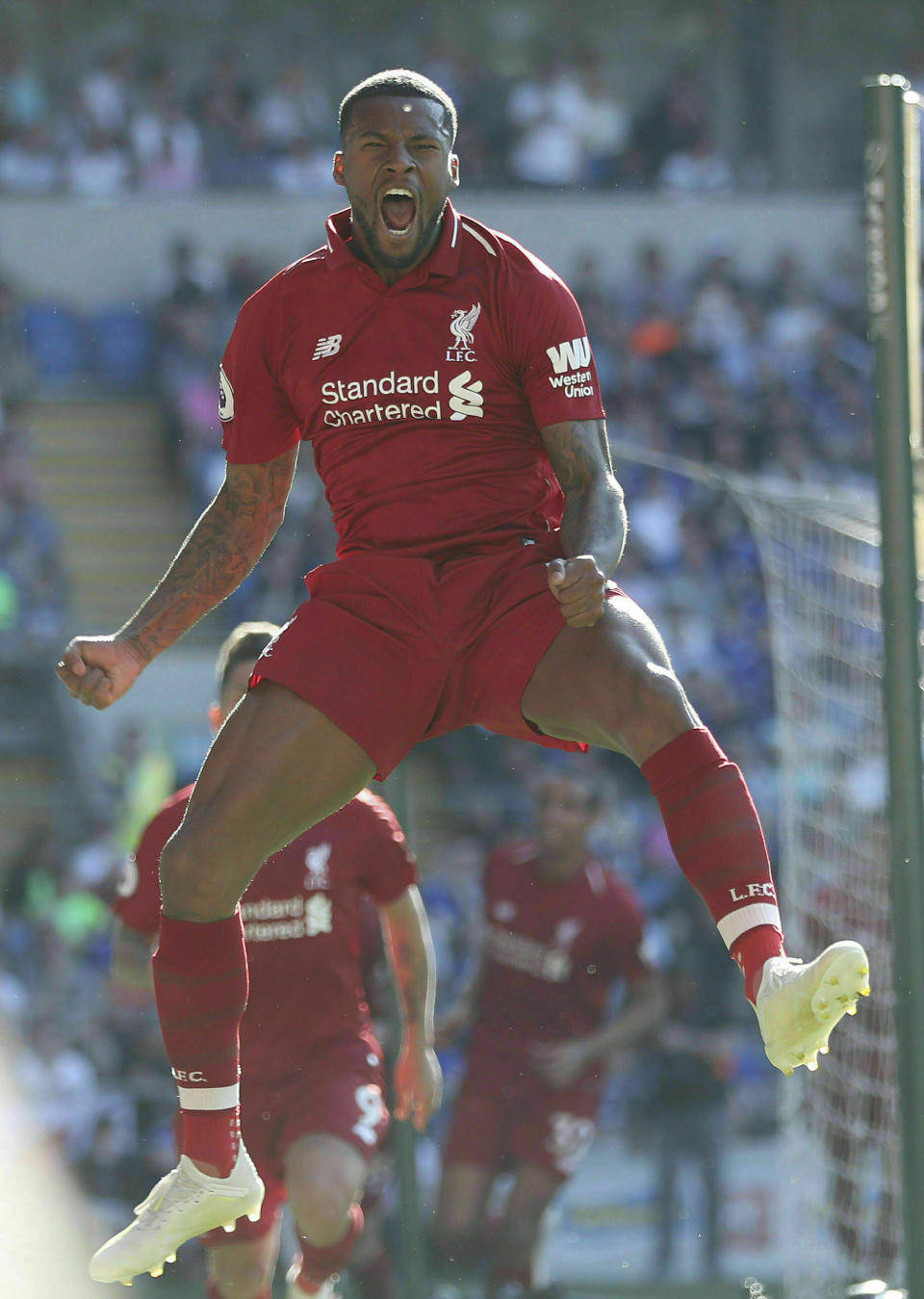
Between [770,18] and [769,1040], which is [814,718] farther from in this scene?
[770,18]

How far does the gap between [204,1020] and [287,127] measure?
1472cm

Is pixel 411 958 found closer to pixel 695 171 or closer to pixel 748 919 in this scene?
pixel 748 919

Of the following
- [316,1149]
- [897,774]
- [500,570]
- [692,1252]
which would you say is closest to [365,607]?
[500,570]

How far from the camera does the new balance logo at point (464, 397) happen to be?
3.61 meters

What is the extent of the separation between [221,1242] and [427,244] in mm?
2970

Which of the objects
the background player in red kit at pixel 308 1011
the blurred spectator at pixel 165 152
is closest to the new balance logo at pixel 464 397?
the background player in red kit at pixel 308 1011

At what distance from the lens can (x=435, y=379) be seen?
11.8 ft

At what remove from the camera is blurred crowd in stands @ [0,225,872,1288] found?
9.29m

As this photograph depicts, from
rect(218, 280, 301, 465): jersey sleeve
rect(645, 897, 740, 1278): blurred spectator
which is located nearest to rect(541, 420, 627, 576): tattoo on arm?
rect(218, 280, 301, 465): jersey sleeve

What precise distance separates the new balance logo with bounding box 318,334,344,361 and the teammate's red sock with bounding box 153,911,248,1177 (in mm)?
1085

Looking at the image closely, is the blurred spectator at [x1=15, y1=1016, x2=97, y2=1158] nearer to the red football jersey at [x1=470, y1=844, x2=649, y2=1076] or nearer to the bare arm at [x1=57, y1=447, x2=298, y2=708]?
the red football jersey at [x1=470, y1=844, x2=649, y2=1076]

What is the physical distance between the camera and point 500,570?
362cm

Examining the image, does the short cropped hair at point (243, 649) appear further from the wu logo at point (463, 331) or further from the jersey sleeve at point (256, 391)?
the wu logo at point (463, 331)

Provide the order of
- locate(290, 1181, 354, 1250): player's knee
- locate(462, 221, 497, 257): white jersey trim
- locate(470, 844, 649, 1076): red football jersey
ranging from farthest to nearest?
1. locate(470, 844, 649, 1076): red football jersey
2. locate(290, 1181, 354, 1250): player's knee
3. locate(462, 221, 497, 257): white jersey trim
